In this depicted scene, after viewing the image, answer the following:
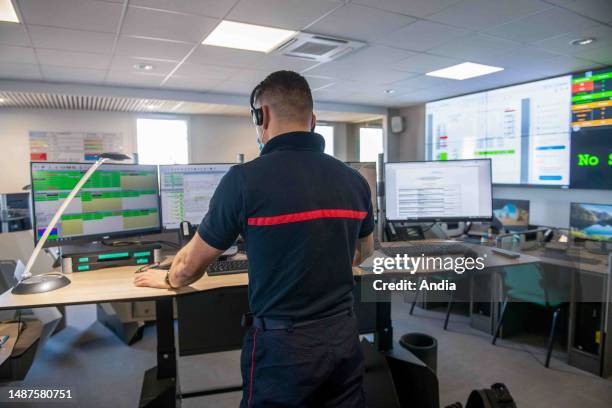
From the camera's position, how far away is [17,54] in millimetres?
3629

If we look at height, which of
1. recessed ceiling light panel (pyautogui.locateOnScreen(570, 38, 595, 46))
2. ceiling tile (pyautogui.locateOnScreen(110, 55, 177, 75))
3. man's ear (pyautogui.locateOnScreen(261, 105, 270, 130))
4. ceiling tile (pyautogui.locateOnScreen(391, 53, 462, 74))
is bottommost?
→ man's ear (pyautogui.locateOnScreen(261, 105, 270, 130))

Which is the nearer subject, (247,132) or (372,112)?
(372,112)

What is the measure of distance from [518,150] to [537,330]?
2423mm

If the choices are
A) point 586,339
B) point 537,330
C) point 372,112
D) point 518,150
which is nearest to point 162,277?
point 586,339

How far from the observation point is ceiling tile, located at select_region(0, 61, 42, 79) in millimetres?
3979

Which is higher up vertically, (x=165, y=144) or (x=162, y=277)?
(x=165, y=144)

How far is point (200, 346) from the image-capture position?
7.68 ft

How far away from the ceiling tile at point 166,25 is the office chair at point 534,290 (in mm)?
2743

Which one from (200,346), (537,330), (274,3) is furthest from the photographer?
(537,330)

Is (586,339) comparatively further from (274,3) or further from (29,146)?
(29,146)

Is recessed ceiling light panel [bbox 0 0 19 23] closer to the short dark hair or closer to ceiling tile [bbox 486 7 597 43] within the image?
the short dark hair

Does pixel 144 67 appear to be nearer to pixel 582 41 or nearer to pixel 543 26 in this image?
pixel 543 26

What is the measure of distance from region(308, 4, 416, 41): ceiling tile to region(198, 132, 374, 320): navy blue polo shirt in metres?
1.99

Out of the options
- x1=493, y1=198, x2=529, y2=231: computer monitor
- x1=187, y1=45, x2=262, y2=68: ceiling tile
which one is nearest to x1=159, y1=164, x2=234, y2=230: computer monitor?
x1=187, y1=45, x2=262, y2=68: ceiling tile
